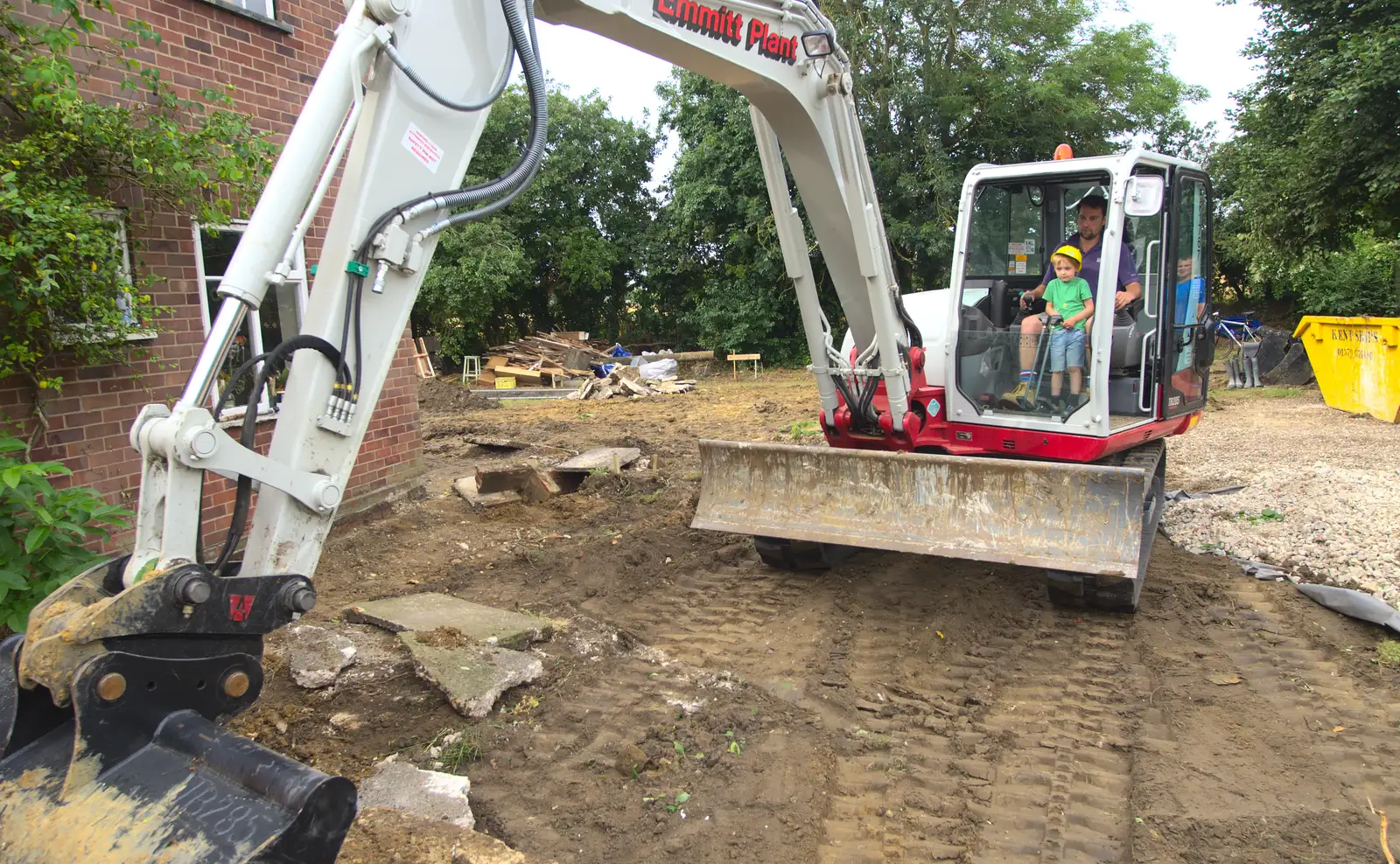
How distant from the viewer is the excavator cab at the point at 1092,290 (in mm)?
5289

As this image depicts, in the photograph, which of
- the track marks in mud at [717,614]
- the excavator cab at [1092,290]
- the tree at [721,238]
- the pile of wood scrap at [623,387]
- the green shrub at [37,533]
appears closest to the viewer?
the green shrub at [37,533]

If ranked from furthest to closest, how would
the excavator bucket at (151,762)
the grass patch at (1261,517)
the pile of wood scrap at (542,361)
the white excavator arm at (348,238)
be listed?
the pile of wood scrap at (542,361) → the grass patch at (1261,517) → the white excavator arm at (348,238) → the excavator bucket at (151,762)

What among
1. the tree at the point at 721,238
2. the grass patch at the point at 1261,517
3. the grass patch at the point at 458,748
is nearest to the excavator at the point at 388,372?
the grass patch at the point at 1261,517

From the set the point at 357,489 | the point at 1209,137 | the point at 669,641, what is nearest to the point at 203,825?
the point at 669,641

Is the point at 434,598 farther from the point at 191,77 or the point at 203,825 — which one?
the point at 191,77

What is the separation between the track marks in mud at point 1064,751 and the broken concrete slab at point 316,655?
2.97 meters

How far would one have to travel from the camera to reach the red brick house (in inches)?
213

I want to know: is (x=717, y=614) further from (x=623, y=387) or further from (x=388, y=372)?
(x=623, y=387)

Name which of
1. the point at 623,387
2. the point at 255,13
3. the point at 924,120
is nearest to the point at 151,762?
the point at 255,13

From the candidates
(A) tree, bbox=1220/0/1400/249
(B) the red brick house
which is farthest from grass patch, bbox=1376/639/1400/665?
(A) tree, bbox=1220/0/1400/249

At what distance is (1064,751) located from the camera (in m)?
3.81

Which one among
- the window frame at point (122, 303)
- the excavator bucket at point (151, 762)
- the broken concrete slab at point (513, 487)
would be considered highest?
the window frame at point (122, 303)

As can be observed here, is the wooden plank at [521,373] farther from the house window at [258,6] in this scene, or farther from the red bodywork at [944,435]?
the red bodywork at [944,435]

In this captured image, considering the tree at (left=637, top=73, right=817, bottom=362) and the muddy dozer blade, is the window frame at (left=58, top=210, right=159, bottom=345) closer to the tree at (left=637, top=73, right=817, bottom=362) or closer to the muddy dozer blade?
the muddy dozer blade
